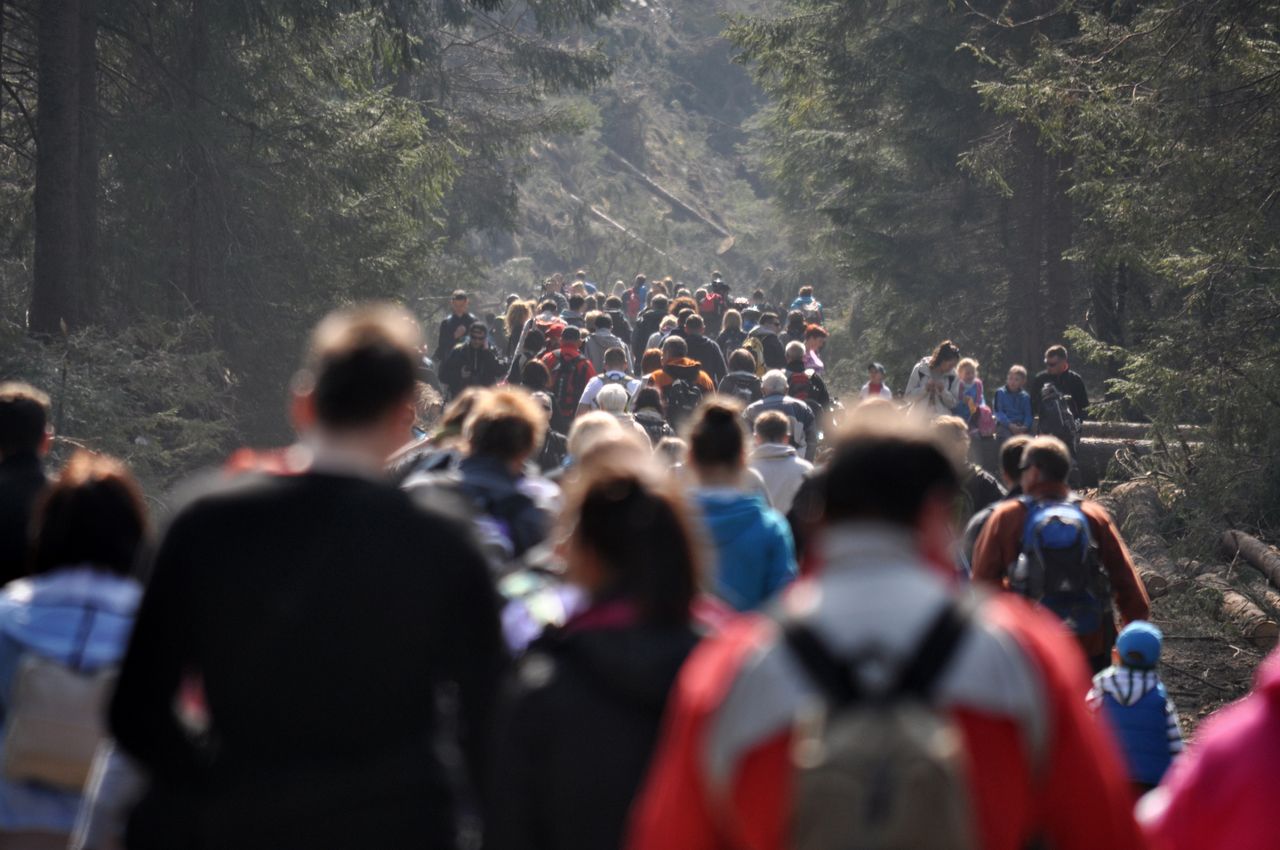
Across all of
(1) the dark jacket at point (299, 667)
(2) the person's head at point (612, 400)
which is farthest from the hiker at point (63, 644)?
(2) the person's head at point (612, 400)

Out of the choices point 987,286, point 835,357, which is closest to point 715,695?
point 987,286

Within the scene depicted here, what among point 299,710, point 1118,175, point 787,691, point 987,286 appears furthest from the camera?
point 987,286

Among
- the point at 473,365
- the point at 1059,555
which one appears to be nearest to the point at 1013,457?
the point at 1059,555

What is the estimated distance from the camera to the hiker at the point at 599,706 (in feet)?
11.0

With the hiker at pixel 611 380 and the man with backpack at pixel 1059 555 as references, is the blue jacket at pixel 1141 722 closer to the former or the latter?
the man with backpack at pixel 1059 555

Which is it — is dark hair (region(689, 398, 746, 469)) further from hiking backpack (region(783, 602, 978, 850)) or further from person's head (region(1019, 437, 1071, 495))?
hiking backpack (region(783, 602, 978, 850))

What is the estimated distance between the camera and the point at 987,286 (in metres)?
26.7

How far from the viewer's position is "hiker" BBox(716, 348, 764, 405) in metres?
15.7

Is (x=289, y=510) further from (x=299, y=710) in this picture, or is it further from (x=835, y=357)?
(x=835, y=357)

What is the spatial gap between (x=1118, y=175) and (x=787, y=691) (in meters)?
16.5

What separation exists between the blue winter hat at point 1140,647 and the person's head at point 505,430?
2.55 m

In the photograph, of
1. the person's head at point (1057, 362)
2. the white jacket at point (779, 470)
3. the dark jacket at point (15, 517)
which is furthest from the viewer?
the person's head at point (1057, 362)

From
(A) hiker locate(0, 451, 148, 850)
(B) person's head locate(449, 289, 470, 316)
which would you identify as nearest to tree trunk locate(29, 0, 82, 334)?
(B) person's head locate(449, 289, 470, 316)

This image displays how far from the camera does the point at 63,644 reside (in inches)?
173
